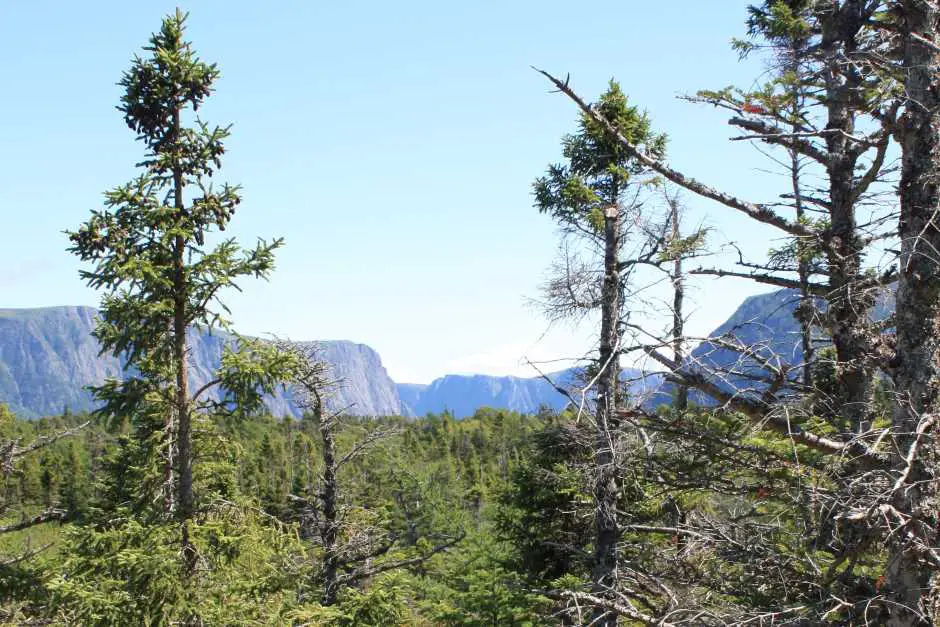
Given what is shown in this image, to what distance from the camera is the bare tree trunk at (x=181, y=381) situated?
341 inches

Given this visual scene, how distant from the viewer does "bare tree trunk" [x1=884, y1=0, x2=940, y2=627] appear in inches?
154

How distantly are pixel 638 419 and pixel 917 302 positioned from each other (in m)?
1.77

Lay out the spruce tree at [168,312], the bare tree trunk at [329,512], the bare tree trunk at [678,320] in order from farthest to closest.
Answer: the bare tree trunk at [329,512], the spruce tree at [168,312], the bare tree trunk at [678,320]

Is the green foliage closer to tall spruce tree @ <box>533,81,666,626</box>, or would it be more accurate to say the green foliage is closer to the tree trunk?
tall spruce tree @ <box>533,81,666,626</box>

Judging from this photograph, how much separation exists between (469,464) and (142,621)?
7120 cm

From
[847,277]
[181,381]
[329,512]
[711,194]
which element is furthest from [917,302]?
[329,512]

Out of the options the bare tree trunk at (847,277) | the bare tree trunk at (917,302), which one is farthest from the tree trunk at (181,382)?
the bare tree trunk at (917,302)

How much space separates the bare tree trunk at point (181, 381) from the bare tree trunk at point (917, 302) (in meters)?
7.64

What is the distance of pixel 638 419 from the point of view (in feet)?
14.4

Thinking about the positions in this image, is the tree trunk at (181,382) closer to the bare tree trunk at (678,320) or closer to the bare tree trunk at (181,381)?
the bare tree trunk at (181,381)

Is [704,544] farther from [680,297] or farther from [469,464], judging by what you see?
[469,464]

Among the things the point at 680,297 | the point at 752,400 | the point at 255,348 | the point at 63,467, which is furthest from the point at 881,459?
the point at 63,467

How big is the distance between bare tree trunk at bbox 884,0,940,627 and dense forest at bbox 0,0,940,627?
1 centimetres

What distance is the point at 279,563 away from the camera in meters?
9.49
